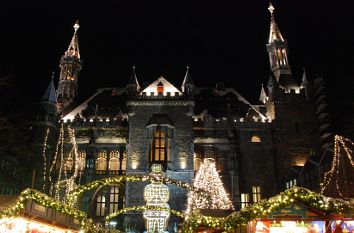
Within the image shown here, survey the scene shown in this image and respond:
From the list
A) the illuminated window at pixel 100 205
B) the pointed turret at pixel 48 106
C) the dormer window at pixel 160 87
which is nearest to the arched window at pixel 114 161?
the illuminated window at pixel 100 205

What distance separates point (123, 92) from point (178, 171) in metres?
13.8

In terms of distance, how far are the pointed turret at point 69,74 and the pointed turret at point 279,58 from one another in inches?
935

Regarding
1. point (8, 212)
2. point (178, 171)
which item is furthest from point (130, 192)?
point (8, 212)

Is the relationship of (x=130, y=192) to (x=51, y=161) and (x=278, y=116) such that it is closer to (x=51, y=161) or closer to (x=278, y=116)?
(x=51, y=161)

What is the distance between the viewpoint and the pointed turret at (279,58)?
37872 millimetres

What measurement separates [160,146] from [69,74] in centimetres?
1830

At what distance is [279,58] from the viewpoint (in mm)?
40938

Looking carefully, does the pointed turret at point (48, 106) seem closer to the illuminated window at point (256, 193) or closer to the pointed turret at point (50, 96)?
the pointed turret at point (50, 96)

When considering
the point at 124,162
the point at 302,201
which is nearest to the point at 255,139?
the point at 124,162

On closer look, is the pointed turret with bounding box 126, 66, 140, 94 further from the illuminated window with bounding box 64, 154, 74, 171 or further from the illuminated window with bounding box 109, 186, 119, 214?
the illuminated window with bounding box 109, 186, 119, 214

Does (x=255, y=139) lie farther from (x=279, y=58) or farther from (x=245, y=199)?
(x=279, y=58)

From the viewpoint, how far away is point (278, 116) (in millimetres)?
34219

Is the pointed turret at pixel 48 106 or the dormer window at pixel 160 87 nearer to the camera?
the dormer window at pixel 160 87

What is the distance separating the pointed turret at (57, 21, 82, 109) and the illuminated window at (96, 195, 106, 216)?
12613 mm
